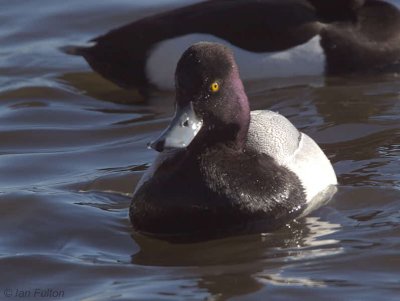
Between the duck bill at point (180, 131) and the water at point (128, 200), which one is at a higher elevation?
the duck bill at point (180, 131)

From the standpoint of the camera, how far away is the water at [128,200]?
20.6 ft

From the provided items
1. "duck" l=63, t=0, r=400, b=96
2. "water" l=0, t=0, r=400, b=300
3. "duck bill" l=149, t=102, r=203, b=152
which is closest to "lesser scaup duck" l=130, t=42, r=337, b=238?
"duck bill" l=149, t=102, r=203, b=152

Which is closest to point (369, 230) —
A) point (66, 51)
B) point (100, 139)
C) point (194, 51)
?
point (194, 51)

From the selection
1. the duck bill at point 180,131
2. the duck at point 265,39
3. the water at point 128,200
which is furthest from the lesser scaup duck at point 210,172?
the duck at point 265,39

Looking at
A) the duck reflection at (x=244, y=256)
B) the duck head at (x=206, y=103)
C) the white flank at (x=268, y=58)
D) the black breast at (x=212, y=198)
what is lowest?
the duck reflection at (x=244, y=256)

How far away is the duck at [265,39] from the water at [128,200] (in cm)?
16

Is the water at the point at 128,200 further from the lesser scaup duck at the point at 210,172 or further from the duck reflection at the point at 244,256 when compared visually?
the lesser scaup duck at the point at 210,172

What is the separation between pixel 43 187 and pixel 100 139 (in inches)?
49.9

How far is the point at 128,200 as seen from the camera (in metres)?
7.77

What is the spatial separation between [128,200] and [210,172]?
112cm

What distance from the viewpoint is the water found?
20.6 ft

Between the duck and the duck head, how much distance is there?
3.16 metres

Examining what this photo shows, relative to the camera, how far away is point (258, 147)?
7.15 meters

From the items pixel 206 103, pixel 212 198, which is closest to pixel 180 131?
pixel 206 103
